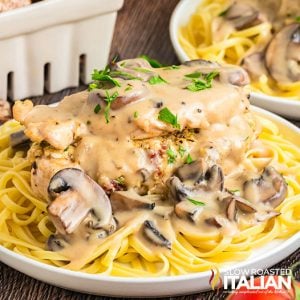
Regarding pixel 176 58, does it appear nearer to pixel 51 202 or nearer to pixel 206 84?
pixel 206 84

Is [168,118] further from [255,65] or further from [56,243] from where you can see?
[255,65]

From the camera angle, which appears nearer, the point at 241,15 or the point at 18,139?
the point at 18,139

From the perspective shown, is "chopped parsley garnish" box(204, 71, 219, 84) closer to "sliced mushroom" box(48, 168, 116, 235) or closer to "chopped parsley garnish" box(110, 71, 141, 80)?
"chopped parsley garnish" box(110, 71, 141, 80)

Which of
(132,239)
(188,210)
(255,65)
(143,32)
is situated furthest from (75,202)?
(143,32)

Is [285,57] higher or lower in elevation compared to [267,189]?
lower

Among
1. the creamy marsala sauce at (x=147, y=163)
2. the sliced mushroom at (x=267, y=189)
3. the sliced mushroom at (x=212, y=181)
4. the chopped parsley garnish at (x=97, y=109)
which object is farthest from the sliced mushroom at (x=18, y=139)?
the sliced mushroom at (x=267, y=189)

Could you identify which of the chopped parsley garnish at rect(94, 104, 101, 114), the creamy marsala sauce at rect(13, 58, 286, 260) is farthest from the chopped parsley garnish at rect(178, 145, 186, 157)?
the chopped parsley garnish at rect(94, 104, 101, 114)
